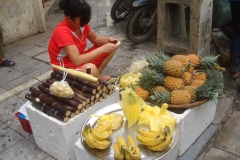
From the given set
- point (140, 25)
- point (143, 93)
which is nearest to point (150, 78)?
point (143, 93)

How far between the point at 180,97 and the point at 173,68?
0.30 meters

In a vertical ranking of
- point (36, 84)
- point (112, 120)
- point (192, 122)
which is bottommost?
point (36, 84)

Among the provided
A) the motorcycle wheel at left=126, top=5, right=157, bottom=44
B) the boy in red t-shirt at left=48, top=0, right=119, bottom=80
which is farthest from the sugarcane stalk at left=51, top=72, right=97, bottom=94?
the motorcycle wheel at left=126, top=5, right=157, bottom=44

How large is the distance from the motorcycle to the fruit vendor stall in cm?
373

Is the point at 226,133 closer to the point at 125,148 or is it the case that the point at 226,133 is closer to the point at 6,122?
the point at 125,148

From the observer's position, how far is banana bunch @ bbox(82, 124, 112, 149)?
2131mm

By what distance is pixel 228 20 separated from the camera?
4.56 metres

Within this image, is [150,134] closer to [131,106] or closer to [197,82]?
[131,106]

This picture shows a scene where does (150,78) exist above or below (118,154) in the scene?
above

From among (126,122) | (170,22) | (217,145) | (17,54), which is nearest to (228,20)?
(170,22)

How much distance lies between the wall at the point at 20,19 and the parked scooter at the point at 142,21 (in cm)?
232

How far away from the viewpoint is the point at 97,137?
2178mm

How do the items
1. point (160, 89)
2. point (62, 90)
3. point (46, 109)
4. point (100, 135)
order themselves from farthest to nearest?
point (160, 89) < point (46, 109) < point (62, 90) < point (100, 135)

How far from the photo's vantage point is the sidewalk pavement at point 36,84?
2.95 metres
